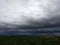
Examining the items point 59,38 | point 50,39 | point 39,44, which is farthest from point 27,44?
point 59,38

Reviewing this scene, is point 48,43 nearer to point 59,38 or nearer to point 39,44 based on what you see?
point 39,44

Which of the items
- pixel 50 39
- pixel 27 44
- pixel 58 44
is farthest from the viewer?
pixel 50 39

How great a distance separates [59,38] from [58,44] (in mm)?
8067

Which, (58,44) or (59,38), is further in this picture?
(59,38)

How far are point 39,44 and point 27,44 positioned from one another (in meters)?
3.56

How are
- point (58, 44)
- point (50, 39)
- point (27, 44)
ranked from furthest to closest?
point (50, 39)
point (58, 44)
point (27, 44)

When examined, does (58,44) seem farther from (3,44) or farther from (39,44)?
(3,44)

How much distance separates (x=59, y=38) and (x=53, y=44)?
7.68 m

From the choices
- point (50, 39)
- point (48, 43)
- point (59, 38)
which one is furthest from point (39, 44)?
point (59, 38)

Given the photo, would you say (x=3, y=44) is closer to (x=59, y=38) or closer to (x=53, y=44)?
(x=53, y=44)

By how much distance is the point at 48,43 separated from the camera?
38.9 m

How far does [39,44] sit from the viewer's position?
38219 mm

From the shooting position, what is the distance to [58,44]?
127 ft

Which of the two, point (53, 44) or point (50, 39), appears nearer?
point (53, 44)
